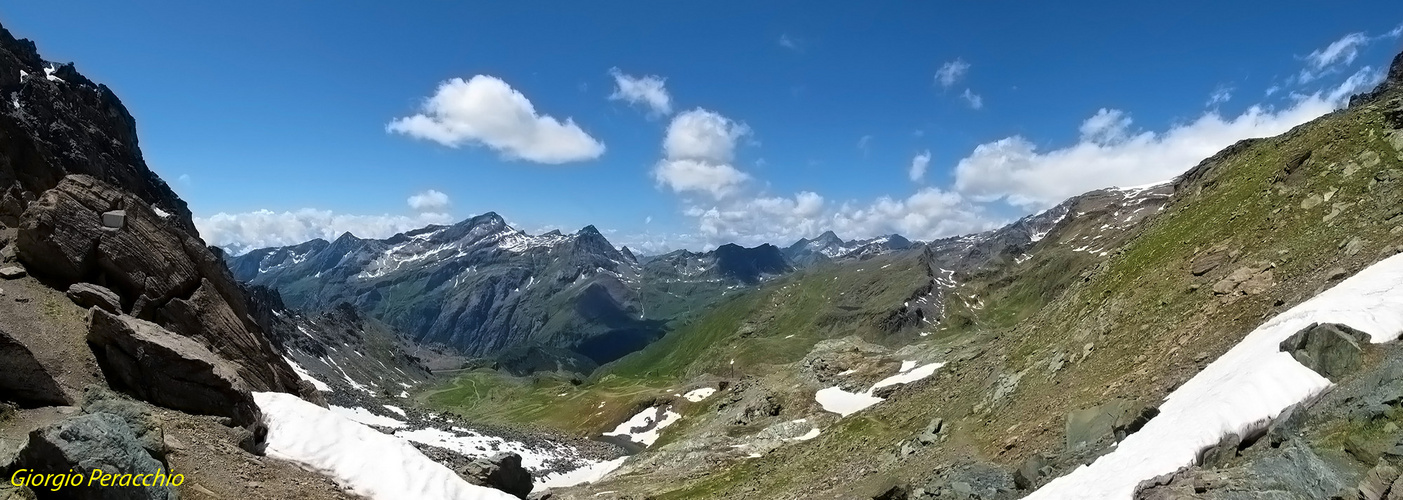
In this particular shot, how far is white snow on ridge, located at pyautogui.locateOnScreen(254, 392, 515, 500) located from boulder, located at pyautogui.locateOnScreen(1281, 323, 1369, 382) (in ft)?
85.6

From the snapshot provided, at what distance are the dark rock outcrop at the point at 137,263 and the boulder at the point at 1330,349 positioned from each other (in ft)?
121

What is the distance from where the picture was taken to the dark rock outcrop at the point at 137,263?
24.1 m

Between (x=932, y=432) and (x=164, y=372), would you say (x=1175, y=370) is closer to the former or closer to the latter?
(x=932, y=432)

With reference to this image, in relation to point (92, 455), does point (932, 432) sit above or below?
below

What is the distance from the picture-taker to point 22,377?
58.3 feet

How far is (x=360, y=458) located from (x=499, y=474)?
14.9 meters

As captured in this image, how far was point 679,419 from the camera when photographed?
13038 centimetres

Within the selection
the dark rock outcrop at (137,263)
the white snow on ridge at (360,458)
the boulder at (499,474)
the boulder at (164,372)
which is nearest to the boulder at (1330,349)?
the white snow on ridge at (360,458)

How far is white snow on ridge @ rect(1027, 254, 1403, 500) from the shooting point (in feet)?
60.2

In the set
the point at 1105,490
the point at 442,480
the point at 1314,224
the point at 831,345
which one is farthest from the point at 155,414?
the point at 831,345

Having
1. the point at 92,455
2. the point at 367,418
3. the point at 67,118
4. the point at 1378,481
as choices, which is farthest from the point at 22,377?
the point at 67,118

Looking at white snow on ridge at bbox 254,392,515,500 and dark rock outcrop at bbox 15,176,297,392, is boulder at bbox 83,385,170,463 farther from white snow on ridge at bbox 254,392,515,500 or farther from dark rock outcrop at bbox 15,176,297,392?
dark rock outcrop at bbox 15,176,297,392

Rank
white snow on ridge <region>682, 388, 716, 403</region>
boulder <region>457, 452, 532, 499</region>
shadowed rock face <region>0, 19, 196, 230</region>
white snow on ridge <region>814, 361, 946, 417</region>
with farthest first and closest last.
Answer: white snow on ridge <region>682, 388, 716, 403</region> < shadowed rock face <region>0, 19, 196, 230</region> < white snow on ridge <region>814, 361, 946, 417</region> < boulder <region>457, 452, 532, 499</region>

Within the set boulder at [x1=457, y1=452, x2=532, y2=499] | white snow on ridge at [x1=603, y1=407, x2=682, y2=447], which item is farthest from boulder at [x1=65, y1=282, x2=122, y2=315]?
white snow on ridge at [x1=603, y1=407, x2=682, y2=447]
